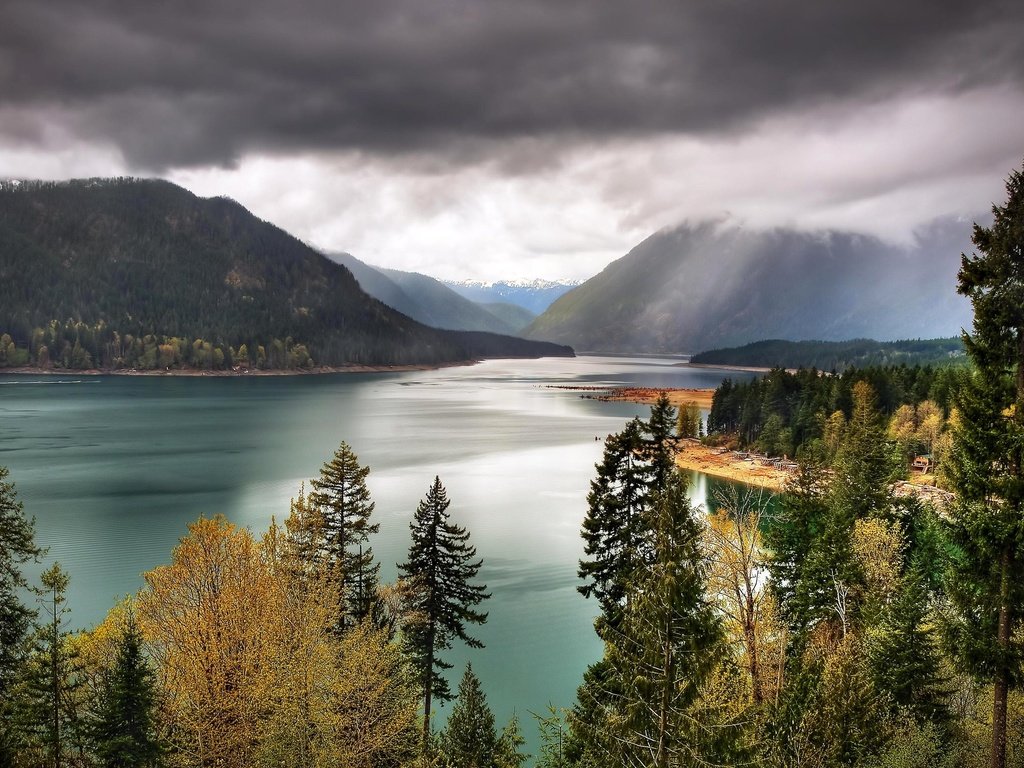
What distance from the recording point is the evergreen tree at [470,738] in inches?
779

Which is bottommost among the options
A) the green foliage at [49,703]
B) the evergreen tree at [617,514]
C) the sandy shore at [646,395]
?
the green foliage at [49,703]

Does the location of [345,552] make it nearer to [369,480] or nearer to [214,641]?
[214,641]

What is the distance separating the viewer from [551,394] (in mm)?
178125

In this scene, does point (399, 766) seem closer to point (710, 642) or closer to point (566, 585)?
point (710, 642)

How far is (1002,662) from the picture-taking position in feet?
44.7

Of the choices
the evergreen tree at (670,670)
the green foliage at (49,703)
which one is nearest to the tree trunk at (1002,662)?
the evergreen tree at (670,670)

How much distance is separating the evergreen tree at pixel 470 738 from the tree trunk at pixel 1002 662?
1279cm

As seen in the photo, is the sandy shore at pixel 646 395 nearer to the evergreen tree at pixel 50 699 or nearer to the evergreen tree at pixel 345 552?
the evergreen tree at pixel 345 552

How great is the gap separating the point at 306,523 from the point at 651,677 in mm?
18432

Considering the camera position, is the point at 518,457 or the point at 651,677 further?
the point at 518,457

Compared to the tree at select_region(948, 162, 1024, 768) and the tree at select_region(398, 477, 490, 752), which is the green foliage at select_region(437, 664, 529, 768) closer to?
the tree at select_region(398, 477, 490, 752)

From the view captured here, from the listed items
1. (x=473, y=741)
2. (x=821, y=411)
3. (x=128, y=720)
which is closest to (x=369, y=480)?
(x=473, y=741)

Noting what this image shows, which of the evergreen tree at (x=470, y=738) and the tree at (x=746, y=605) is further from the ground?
the tree at (x=746, y=605)

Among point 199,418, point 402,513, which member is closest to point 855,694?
point 402,513
